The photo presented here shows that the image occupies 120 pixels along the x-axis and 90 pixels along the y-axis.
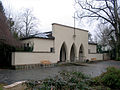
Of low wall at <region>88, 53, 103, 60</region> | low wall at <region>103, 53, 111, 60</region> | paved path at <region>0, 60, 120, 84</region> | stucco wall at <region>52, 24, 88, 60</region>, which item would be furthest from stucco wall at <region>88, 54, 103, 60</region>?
paved path at <region>0, 60, 120, 84</region>

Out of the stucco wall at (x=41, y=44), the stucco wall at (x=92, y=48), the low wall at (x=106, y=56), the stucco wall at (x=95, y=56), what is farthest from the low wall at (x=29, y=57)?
the low wall at (x=106, y=56)

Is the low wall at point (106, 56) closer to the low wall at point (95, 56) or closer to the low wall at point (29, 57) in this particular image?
the low wall at point (95, 56)

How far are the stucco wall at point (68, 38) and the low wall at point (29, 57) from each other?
67.7 inches

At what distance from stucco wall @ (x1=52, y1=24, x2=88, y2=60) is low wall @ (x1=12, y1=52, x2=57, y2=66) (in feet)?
5.65

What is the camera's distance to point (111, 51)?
114ft

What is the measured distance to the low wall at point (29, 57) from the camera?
641 inches

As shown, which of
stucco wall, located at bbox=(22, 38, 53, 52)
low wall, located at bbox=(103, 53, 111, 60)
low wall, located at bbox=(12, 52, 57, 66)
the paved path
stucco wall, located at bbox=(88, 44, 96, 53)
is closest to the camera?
the paved path

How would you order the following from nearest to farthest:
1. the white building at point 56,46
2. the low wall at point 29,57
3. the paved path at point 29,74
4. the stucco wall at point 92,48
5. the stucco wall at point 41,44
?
1. the paved path at point 29,74
2. the low wall at point 29,57
3. the white building at point 56,46
4. the stucco wall at point 41,44
5. the stucco wall at point 92,48

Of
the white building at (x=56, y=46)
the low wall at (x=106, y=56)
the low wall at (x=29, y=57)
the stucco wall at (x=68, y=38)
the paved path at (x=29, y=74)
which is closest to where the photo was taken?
the paved path at (x=29, y=74)

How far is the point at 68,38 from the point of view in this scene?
2348cm

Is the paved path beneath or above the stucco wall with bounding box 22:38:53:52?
beneath

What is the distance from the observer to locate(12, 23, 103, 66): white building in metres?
17.4

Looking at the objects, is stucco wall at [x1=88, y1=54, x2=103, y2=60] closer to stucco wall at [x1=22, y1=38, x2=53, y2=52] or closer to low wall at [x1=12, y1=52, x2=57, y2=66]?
low wall at [x1=12, y1=52, x2=57, y2=66]

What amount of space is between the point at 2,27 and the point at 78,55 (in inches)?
643
